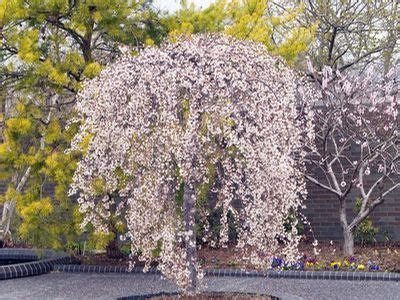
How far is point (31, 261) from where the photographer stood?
11234 millimetres

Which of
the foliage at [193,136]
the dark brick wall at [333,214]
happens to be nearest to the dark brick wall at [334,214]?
the dark brick wall at [333,214]

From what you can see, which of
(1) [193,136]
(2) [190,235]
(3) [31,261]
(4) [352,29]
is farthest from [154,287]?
(4) [352,29]

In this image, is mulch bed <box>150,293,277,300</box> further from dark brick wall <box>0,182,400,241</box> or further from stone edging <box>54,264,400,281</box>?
dark brick wall <box>0,182,400,241</box>

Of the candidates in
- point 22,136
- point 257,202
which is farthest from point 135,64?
point 22,136

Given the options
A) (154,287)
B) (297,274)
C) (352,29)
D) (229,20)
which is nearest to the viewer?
(154,287)

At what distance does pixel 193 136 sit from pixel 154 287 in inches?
113

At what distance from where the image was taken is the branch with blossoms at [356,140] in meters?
A: 10.6

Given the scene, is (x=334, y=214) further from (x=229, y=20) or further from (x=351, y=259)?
(x=229, y=20)

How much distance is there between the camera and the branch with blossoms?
1062 centimetres

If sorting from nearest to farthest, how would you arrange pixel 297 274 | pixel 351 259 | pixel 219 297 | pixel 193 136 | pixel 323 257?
1. pixel 193 136
2. pixel 219 297
3. pixel 297 274
4. pixel 351 259
5. pixel 323 257

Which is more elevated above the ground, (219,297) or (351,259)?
(351,259)

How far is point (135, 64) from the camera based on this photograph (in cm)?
714

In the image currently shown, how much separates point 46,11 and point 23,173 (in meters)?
3.25

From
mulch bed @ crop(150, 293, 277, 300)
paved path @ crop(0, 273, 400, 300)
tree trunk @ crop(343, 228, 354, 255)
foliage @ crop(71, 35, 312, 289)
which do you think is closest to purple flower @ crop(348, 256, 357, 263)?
tree trunk @ crop(343, 228, 354, 255)
